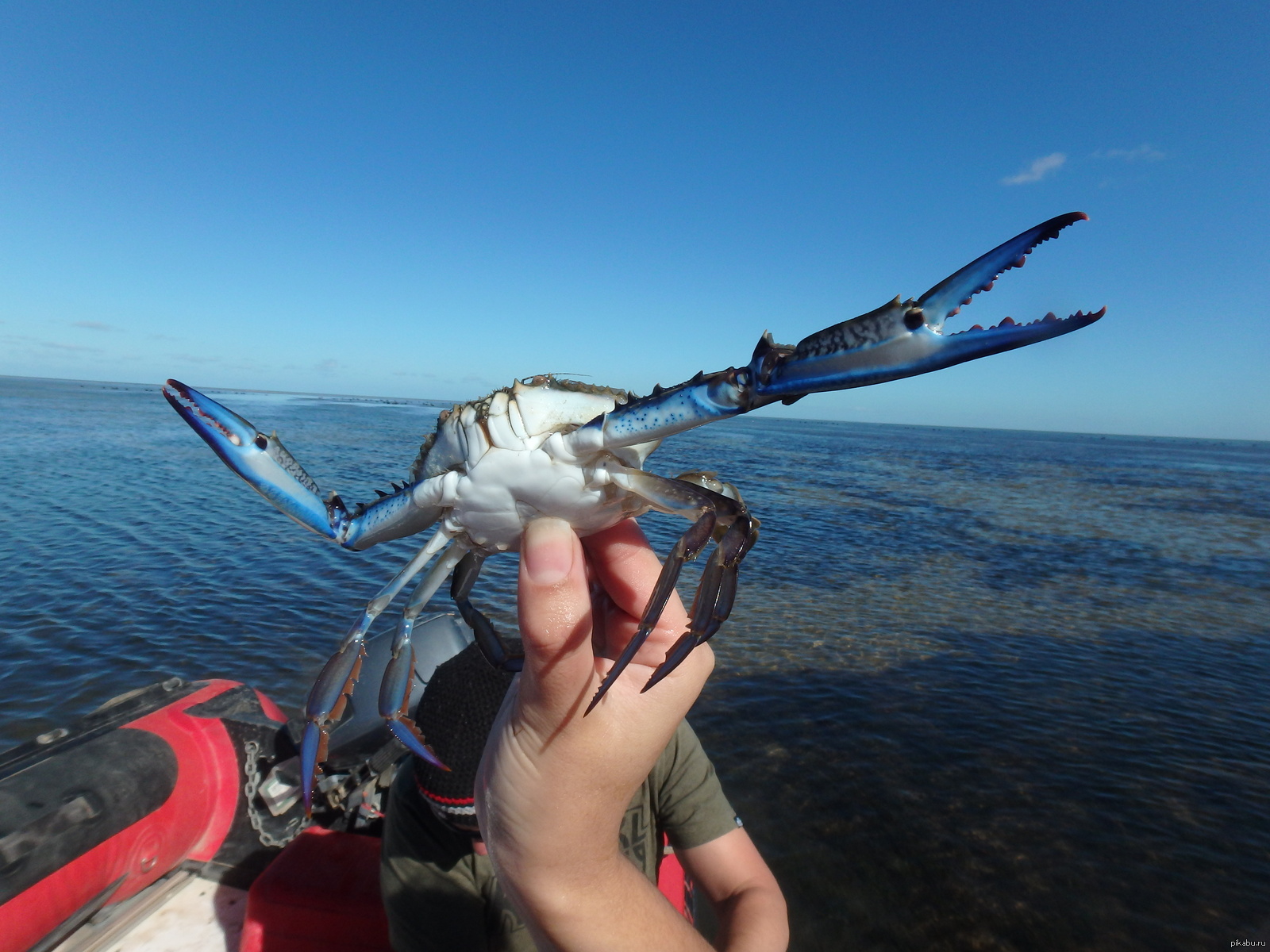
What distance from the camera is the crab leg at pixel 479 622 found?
3.72 meters

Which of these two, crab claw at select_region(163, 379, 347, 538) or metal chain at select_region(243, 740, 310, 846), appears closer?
crab claw at select_region(163, 379, 347, 538)

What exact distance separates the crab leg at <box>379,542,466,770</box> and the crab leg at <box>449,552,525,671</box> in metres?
0.18

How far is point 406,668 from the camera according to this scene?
11.8 feet

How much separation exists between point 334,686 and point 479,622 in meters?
0.85

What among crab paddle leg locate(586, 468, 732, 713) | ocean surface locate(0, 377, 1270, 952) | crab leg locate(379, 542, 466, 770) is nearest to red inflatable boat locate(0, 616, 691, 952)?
crab leg locate(379, 542, 466, 770)

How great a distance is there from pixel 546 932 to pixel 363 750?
3.80m

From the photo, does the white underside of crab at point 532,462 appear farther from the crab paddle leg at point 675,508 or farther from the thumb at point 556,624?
→ the thumb at point 556,624

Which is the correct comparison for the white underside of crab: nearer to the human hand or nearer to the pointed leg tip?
the human hand

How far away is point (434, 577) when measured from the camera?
355cm

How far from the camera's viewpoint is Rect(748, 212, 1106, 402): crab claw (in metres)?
1.76

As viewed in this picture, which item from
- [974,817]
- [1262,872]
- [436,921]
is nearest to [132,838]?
[436,921]

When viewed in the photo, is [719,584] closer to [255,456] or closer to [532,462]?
[532,462]

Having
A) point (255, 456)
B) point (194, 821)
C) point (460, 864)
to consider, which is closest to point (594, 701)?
point (460, 864)

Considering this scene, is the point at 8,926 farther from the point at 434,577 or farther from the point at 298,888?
the point at 434,577
